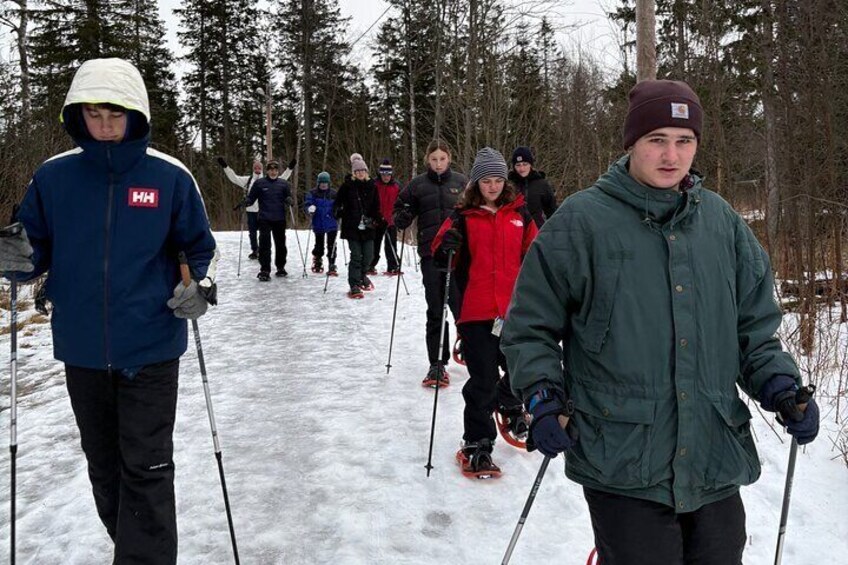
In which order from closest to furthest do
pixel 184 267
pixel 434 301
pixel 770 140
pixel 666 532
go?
pixel 666 532, pixel 184 267, pixel 434 301, pixel 770 140

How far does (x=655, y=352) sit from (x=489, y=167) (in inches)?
100.0

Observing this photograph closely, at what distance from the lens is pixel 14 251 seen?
8.40ft

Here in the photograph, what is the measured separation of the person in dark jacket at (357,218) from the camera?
10742 millimetres

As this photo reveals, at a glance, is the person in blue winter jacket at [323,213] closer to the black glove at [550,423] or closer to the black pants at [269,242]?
the black pants at [269,242]

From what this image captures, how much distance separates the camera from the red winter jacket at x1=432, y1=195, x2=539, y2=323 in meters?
4.25

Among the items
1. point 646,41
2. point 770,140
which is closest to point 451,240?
point 646,41

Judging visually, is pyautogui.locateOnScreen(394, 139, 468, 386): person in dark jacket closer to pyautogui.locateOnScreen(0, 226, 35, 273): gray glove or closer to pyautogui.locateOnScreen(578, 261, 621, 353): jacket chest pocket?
pyautogui.locateOnScreen(0, 226, 35, 273): gray glove

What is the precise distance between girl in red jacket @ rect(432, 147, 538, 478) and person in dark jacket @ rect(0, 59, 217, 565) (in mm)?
2066

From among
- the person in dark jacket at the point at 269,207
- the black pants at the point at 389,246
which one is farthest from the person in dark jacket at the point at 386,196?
the person in dark jacket at the point at 269,207

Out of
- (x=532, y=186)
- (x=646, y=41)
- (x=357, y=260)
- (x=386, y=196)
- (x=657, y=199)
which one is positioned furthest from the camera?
(x=386, y=196)

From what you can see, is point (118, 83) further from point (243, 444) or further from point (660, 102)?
point (243, 444)

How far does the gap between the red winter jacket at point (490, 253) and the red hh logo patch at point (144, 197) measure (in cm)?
212

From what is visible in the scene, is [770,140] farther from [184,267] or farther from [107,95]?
[107,95]

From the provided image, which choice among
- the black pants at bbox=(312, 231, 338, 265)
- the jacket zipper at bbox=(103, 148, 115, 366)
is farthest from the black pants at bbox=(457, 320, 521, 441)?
the black pants at bbox=(312, 231, 338, 265)
